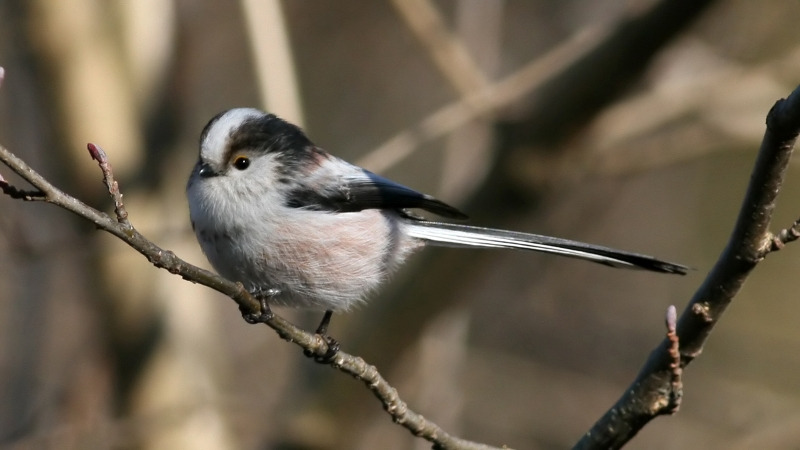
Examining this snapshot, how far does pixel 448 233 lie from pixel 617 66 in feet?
5.17

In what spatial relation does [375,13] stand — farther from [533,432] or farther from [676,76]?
[533,432]

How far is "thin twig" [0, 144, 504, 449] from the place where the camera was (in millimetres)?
1747

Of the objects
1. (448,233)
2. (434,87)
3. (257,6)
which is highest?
(434,87)

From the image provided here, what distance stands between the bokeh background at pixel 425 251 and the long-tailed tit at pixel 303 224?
108 cm

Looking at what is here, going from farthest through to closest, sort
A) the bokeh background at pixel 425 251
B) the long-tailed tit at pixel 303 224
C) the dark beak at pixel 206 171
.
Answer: the bokeh background at pixel 425 251, the dark beak at pixel 206 171, the long-tailed tit at pixel 303 224

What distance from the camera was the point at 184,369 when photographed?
4.83m

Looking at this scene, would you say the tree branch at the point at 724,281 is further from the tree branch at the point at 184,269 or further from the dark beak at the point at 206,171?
the dark beak at the point at 206,171

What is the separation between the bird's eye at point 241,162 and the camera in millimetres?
2951

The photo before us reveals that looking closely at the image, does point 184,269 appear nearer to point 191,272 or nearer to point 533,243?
point 191,272

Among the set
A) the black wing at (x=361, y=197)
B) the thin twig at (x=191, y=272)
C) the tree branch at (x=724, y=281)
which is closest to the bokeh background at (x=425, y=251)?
the black wing at (x=361, y=197)

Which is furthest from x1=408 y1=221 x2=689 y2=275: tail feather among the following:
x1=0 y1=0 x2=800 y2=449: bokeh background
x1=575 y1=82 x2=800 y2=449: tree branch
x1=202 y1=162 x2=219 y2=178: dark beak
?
x1=0 y1=0 x2=800 y2=449: bokeh background

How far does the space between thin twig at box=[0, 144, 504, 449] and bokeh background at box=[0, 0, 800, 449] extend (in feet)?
6.22

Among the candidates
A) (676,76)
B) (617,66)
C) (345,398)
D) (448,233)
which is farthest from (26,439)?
(676,76)

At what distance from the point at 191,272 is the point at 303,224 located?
3.23ft
